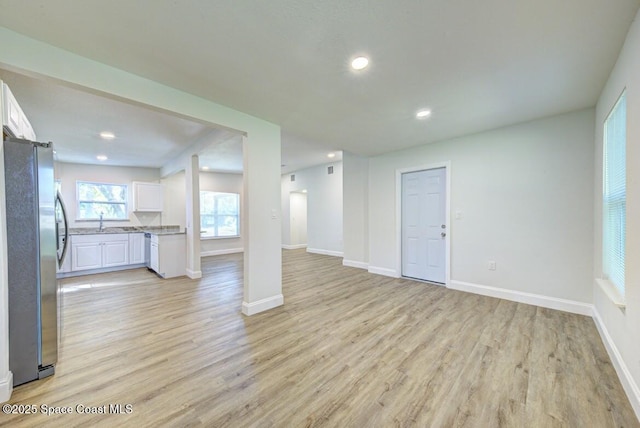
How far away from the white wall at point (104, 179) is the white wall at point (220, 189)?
122 cm

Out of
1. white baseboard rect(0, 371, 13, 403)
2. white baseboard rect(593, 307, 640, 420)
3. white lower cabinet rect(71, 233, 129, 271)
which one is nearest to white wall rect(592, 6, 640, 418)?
white baseboard rect(593, 307, 640, 420)

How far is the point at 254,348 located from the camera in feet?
7.41

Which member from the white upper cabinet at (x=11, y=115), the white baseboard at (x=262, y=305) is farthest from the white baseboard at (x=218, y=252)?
the white upper cabinet at (x=11, y=115)

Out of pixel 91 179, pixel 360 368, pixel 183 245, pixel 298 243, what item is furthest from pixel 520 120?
pixel 91 179

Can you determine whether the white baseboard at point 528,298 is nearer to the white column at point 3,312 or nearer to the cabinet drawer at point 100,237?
the white column at point 3,312

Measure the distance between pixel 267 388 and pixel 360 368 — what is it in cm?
74

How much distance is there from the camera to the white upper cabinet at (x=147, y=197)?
244 inches

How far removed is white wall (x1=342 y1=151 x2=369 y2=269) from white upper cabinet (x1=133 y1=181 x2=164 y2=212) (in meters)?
5.05

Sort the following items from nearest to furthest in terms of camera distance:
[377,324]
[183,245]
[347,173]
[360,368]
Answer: [360,368] → [377,324] → [183,245] → [347,173]

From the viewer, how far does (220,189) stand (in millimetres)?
7770

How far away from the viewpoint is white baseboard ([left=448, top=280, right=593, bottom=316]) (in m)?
2.97

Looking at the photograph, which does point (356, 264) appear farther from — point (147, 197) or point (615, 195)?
point (147, 197)

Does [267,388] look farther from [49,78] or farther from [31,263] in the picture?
[49,78]

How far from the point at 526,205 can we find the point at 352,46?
3.22 metres
